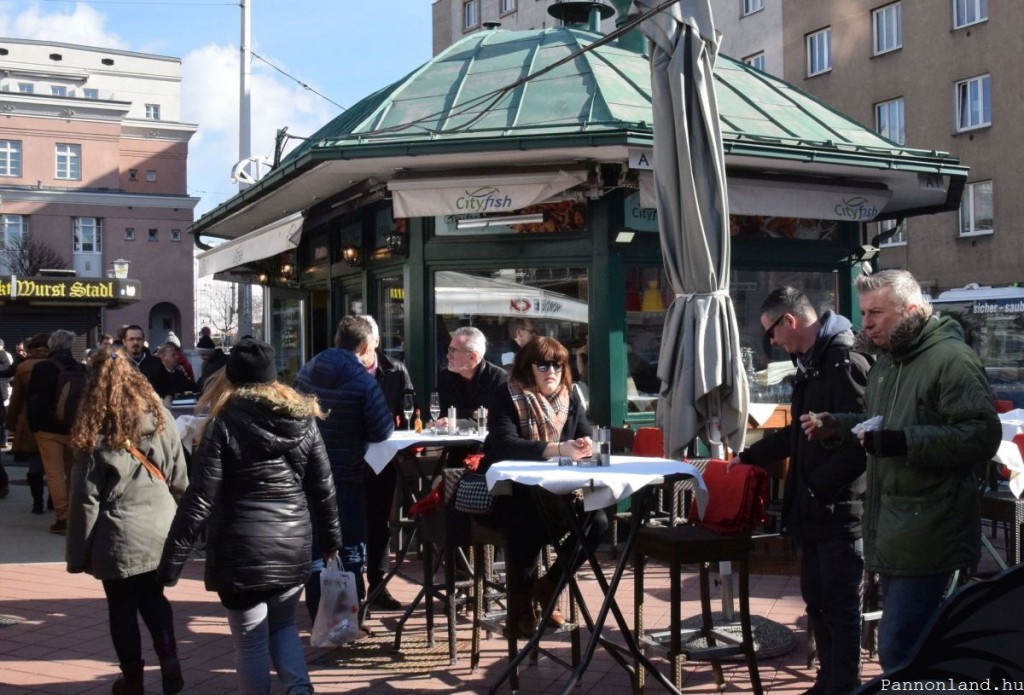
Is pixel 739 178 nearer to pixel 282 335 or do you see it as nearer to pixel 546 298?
pixel 546 298

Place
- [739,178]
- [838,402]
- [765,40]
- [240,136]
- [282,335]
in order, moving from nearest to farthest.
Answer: [838,402]
[739,178]
[282,335]
[240,136]
[765,40]

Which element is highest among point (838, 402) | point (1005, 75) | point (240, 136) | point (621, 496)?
point (1005, 75)

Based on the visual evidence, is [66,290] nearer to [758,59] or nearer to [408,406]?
[408,406]

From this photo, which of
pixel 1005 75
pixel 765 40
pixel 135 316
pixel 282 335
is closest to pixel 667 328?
pixel 282 335

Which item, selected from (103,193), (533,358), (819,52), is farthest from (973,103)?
(103,193)

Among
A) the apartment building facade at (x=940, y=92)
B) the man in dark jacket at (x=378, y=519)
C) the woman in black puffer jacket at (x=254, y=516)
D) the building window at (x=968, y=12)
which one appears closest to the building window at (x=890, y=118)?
the apartment building facade at (x=940, y=92)

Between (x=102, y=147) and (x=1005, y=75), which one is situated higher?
(x=102, y=147)

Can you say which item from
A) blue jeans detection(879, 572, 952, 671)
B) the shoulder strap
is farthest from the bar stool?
the shoulder strap

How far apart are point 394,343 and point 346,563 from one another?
4745 mm

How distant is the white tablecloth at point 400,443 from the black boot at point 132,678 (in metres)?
1.70

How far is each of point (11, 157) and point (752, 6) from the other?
37.2m

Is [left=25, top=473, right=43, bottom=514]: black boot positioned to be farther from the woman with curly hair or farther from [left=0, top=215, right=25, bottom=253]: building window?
[left=0, top=215, right=25, bottom=253]: building window

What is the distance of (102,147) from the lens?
53.4 m

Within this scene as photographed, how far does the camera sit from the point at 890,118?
29.4 meters
